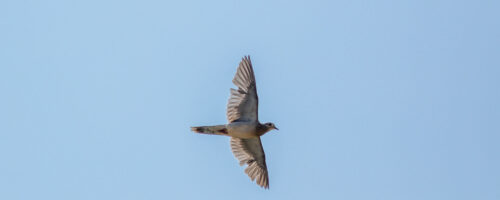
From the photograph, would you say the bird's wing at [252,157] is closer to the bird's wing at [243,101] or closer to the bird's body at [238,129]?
the bird's body at [238,129]

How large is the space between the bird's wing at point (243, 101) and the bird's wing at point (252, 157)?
Answer: 3.93ft

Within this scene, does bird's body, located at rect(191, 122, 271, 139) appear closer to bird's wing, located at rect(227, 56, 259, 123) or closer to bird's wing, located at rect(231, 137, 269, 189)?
bird's wing, located at rect(227, 56, 259, 123)

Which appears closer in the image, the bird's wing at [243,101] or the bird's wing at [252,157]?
the bird's wing at [243,101]

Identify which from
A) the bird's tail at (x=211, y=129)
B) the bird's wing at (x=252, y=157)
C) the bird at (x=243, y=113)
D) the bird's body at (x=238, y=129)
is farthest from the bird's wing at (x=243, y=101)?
the bird's wing at (x=252, y=157)

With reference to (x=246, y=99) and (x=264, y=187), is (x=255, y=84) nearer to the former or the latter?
(x=246, y=99)

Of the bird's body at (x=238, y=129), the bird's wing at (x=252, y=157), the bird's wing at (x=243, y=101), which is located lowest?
the bird's wing at (x=252, y=157)

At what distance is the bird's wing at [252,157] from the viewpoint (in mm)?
30922

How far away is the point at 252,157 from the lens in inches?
1235

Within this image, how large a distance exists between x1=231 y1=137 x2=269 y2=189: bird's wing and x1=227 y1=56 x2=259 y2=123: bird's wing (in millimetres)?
1198

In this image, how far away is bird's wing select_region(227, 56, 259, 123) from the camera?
29.8m

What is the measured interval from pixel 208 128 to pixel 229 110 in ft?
3.66

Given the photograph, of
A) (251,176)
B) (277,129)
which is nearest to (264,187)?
(251,176)

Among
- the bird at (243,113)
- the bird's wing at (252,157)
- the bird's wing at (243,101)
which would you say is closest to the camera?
the bird at (243,113)

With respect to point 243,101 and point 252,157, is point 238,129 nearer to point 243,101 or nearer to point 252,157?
point 243,101
